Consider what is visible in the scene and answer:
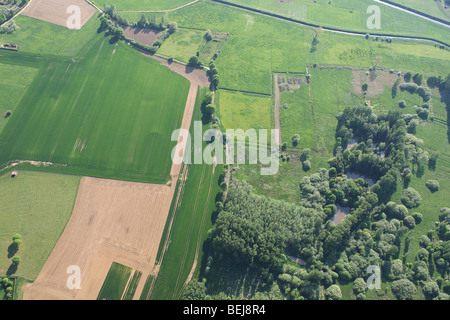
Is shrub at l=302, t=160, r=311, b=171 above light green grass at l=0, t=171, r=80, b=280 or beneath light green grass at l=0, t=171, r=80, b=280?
above

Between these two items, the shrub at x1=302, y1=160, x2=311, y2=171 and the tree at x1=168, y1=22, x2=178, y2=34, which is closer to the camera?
the shrub at x1=302, y1=160, x2=311, y2=171

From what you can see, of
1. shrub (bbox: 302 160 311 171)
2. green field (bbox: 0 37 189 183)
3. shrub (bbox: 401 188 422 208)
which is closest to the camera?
shrub (bbox: 401 188 422 208)

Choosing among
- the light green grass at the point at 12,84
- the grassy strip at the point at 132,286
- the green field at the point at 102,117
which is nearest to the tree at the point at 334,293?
the grassy strip at the point at 132,286

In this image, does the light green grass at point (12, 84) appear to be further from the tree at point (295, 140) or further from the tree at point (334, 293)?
the tree at point (334, 293)

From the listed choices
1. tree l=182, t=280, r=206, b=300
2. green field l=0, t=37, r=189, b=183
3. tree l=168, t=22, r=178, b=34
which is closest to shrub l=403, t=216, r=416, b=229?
tree l=182, t=280, r=206, b=300

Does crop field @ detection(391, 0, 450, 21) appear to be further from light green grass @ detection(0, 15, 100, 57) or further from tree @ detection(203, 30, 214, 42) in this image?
light green grass @ detection(0, 15, 100, 57)

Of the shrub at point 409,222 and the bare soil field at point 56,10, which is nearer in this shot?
the shrub at point 409,222

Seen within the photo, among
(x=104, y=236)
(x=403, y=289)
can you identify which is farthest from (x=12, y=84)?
(x=403, y=289)
